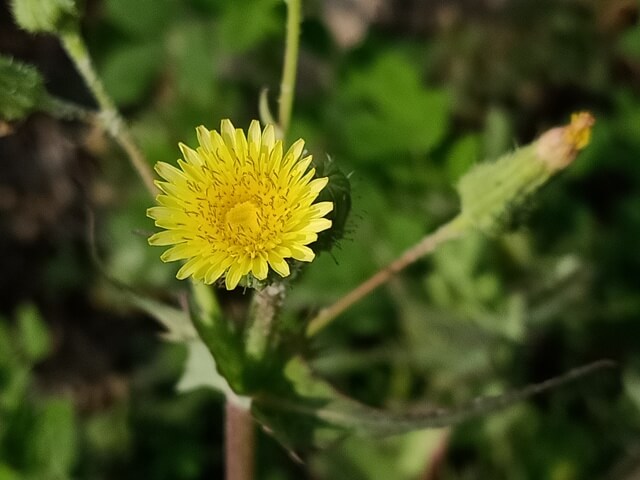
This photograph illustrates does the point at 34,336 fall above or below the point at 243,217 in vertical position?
above

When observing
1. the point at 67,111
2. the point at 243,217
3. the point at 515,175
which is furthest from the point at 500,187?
the point at 67,111

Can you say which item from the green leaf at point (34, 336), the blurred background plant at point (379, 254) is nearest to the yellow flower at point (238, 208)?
the blurred background plant at point (379, 254)

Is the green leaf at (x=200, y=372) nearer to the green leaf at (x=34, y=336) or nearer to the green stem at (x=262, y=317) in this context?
the green stem at (x=262, y=317)

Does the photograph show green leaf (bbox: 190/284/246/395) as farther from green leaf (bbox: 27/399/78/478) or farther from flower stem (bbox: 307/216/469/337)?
green leaf (bbox: 27/399/78/478)

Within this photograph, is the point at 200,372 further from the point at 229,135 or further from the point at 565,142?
the point at 565,142

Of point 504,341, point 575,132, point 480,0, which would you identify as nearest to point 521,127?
point 480,0

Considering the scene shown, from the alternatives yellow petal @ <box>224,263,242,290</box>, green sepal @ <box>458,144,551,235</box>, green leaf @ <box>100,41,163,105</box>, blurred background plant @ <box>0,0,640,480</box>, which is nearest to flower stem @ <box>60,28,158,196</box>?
Result: yellow petal @ <box>224,263,242,290</box>
